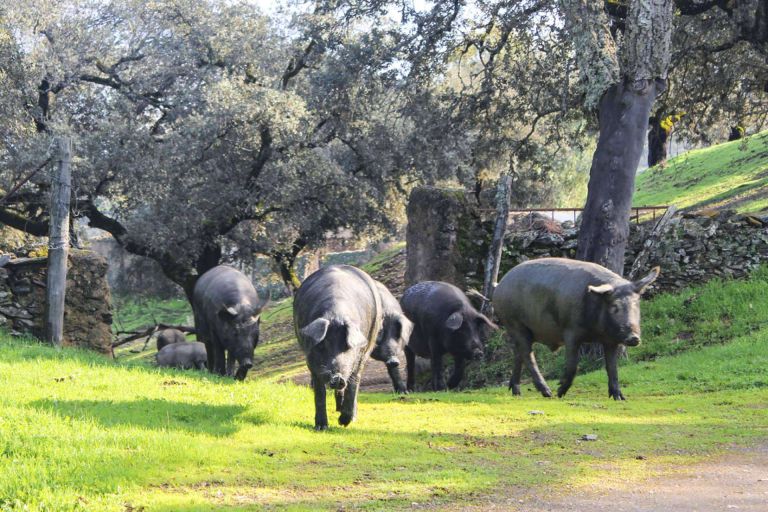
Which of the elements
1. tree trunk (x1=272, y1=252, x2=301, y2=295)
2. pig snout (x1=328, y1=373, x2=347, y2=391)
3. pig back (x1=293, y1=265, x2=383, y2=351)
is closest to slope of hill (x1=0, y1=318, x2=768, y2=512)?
pig snout (x1=328, y1=373, x2=347, y2=391)

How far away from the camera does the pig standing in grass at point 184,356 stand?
2447cm

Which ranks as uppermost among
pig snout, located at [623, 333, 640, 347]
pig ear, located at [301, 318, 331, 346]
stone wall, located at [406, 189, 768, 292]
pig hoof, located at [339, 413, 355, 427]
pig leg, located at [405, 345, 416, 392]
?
stone wall, located at [406, 189, 768, 292]

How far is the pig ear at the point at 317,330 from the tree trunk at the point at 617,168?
8.82 m

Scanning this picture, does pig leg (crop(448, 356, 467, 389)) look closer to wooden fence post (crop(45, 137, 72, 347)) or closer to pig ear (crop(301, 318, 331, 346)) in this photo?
pig ear (crop(301, 318, 331, 346))

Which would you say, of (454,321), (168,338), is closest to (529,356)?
(454,321)

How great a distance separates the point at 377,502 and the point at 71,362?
7991 mm

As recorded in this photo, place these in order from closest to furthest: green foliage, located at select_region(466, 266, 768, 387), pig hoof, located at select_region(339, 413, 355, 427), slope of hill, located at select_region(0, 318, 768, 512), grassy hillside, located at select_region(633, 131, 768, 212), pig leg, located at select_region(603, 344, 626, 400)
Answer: slope of hill, located at select_region(0, 318, 768, 512), pig hoof, located at select_region(339, 413, 355, 427), pig leg, located at select_region(603, 344, 626, 400), green foliage, located at select_region(466, 266, 768, 387), grassy hillside, located at select_region(633, 131, 768, 212)

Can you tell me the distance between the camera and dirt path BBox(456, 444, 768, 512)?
271 inches

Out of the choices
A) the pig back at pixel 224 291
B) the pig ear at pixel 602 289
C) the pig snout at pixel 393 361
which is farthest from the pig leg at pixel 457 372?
the pig ear at pixel 602 289

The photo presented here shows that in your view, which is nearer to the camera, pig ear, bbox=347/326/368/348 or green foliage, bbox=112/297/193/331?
pig ear, bbox=347/326/368/348

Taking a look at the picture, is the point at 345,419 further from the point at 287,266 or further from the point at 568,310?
the point at 287,266

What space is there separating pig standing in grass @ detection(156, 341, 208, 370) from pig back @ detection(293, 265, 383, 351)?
13.6 metres

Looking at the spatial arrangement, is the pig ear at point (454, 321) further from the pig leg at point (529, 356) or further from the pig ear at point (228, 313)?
the pig ear at point (228, 313)

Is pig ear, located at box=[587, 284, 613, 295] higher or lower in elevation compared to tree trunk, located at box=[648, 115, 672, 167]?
lower
